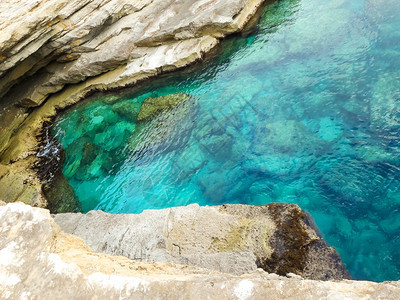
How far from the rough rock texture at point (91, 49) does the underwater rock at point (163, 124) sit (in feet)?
6.92

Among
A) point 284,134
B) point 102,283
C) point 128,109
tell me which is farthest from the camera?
point 128,109

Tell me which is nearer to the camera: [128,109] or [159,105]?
[159,105]

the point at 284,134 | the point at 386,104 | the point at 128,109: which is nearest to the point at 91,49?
the point at 128,109

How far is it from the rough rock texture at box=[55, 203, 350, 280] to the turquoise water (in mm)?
1276

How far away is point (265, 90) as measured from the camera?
11109 millimetres

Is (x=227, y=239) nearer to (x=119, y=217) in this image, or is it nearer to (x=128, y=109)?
(x=119, y=217)

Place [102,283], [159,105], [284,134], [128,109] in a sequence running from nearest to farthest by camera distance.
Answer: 1. [102,283]
2. [284,134]
3. [159,105]
4. [128,109]

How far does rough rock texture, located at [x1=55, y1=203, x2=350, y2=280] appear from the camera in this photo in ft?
17.4

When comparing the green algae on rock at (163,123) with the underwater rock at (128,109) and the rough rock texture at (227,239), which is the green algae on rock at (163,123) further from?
the rough rock texture at (227,239)

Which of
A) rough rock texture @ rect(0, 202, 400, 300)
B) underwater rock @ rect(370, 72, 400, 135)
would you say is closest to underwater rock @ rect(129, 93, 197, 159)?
underwater rock @ rect(370, 72, 400, 135)

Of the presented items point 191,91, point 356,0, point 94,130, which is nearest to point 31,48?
point 94,130

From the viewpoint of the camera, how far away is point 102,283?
2965mm

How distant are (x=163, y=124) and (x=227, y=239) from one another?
682cm

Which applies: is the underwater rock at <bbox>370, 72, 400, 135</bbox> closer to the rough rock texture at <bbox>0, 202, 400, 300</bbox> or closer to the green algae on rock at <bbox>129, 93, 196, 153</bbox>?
the green algae on rock at <bbox>129, 93, 196, 153</bbox>
